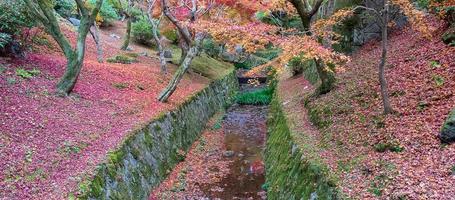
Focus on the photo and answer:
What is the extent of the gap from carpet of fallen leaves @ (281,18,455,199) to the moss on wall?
0.40 m

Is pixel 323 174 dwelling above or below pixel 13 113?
below

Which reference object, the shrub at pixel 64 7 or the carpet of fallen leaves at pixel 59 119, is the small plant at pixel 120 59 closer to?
the carpet of fallen leaves at pixel 59 119

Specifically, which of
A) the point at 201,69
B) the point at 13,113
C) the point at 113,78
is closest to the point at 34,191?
the point at 13,113

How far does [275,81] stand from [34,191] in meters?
25.7

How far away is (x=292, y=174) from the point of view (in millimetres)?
12148

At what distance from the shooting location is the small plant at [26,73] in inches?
622

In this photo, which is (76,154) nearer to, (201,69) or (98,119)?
(98,119)

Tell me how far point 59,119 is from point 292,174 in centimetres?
788

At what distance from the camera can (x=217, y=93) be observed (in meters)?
30.6

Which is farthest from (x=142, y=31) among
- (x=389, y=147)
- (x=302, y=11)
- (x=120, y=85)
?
(x=389, y=147)

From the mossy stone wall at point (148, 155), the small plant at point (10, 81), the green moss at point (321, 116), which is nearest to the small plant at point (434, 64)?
the green moss at point (321, 116)

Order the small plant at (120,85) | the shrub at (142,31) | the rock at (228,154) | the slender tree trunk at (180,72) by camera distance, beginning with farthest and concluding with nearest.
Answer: the shrub at (142,31), the small plant at (120,85), the slender tree trunk at (180,72), the rock at (228,154)

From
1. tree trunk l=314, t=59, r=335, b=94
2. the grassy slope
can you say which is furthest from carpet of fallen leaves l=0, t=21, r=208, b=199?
the grassy slope

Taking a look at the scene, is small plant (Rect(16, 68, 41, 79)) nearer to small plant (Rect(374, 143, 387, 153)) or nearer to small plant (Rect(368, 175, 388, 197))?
small plant (Rect(374, 143, 387, 153))
